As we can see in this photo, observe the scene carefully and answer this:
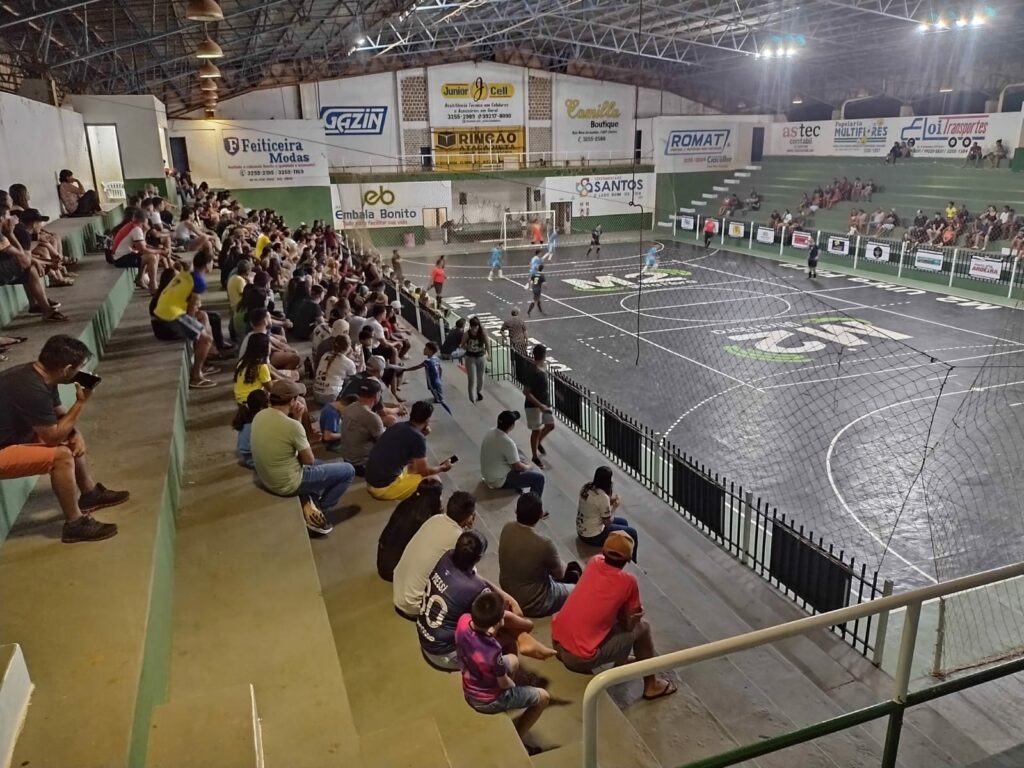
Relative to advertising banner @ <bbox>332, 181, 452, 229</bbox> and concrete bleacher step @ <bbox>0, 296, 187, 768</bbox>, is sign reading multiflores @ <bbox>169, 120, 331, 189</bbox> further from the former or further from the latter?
concrete bleacher step @ <bbox>0, 296, 187, 768</bbox>

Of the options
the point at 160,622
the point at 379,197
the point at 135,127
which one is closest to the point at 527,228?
the point at 379,197

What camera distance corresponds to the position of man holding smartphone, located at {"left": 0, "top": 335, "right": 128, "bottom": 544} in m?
4.18

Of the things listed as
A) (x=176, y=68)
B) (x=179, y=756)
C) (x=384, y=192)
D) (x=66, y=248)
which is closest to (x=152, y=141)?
(x=176, y=68)

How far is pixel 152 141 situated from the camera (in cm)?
2141

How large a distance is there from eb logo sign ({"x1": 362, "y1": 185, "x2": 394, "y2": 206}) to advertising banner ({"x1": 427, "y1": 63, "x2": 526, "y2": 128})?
5.07 metres

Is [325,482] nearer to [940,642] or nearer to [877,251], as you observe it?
[940,642]

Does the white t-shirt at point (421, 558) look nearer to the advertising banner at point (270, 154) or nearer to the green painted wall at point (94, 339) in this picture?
the green painted wall at point (94, 339)

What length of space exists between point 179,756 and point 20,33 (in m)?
21.1

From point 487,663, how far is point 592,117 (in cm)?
4062

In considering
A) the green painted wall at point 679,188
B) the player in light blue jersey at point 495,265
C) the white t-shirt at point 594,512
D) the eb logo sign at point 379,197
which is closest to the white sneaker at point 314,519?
the white t-shirt at point 594,512

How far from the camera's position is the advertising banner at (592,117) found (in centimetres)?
4022

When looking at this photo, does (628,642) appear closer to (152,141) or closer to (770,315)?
(770,315)

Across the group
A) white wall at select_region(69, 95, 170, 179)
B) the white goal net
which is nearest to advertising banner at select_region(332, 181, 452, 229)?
the white goal net

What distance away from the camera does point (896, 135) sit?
3391cm
